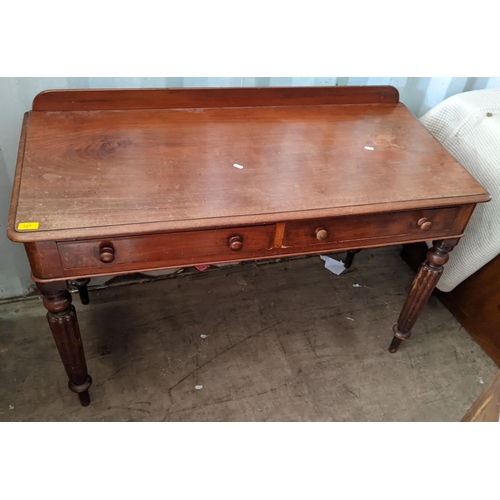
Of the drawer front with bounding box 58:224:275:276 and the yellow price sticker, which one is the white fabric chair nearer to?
the drawer front with bounding box 58:224:275:276

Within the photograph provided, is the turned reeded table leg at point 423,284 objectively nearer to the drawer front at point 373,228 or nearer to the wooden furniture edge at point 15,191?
the drawer front at point 373,228

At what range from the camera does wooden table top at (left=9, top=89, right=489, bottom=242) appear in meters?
1.12

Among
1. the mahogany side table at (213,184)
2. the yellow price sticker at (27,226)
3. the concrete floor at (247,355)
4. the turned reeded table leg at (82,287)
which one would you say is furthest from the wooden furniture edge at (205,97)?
the concrete floor at (247,355)

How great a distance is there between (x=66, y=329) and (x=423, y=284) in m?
1.12

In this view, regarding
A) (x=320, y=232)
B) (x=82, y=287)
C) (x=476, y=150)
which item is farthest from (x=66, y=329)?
(x=476, y=150)

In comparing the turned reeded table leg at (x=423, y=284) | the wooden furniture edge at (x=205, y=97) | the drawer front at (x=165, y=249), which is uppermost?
the wooden furniture edge at (x=205, y=97)

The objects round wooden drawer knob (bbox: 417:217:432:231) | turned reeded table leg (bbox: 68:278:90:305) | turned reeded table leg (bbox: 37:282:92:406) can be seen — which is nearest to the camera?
turned reeded table leg (bbox: 37:282:92:406)

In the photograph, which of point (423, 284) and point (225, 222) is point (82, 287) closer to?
point (225, 222)

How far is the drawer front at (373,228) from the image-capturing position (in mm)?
1251

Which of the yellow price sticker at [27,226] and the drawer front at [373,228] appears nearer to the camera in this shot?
the yellow price sticker at [27,226]

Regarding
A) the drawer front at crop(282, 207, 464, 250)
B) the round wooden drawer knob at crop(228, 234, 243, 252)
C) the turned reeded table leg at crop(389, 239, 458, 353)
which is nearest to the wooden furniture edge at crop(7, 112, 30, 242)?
the round wooden drawer knob at crop(228, 234, 243, 252)

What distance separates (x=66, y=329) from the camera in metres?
1.27

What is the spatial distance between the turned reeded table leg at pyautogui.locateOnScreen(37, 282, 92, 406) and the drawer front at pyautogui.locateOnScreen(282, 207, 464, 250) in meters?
0.60

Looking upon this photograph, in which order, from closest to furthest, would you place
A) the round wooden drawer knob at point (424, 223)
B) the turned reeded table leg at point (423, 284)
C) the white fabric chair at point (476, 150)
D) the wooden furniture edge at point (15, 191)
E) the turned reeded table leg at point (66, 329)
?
the wooden furniture edge at point (15, 191), the turned reeded table leg at point (66, 329), the round wooden drawer knob at point (424, 223), the turned reeded table leg at point (423, 284), the white fabric chair at point (476, 150)
